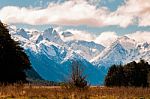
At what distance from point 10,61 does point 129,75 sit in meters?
92.2

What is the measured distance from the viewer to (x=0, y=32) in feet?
200

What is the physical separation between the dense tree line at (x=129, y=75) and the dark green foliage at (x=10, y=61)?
8182 cm

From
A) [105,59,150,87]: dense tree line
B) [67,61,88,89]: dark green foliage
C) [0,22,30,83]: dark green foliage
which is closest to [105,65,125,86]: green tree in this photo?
[105,59,150,87]: dense tree line

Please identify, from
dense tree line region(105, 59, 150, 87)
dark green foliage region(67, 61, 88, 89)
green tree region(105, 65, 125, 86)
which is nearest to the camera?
dark green foliage region(67, 61, 88, 89)

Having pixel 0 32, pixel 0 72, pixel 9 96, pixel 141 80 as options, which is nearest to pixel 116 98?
pixel 9 96

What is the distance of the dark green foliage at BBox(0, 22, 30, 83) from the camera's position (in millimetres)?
57969

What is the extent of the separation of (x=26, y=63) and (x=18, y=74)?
3.05 m

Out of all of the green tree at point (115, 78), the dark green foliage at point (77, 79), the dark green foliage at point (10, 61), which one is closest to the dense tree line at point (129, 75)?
the green tree at point (115, 78)

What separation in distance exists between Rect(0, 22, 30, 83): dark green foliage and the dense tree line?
8182cm

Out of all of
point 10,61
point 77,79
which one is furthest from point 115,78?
point 77,79

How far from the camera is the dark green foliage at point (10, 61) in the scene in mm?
57969

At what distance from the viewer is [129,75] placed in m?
146

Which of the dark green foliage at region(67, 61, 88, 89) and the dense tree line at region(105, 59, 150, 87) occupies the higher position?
the dense tree line at region(105, 59, 150, 87)

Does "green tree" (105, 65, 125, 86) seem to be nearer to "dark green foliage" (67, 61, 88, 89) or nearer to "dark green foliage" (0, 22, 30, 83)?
"dark green foliage" (0, 22, 30, 83)
